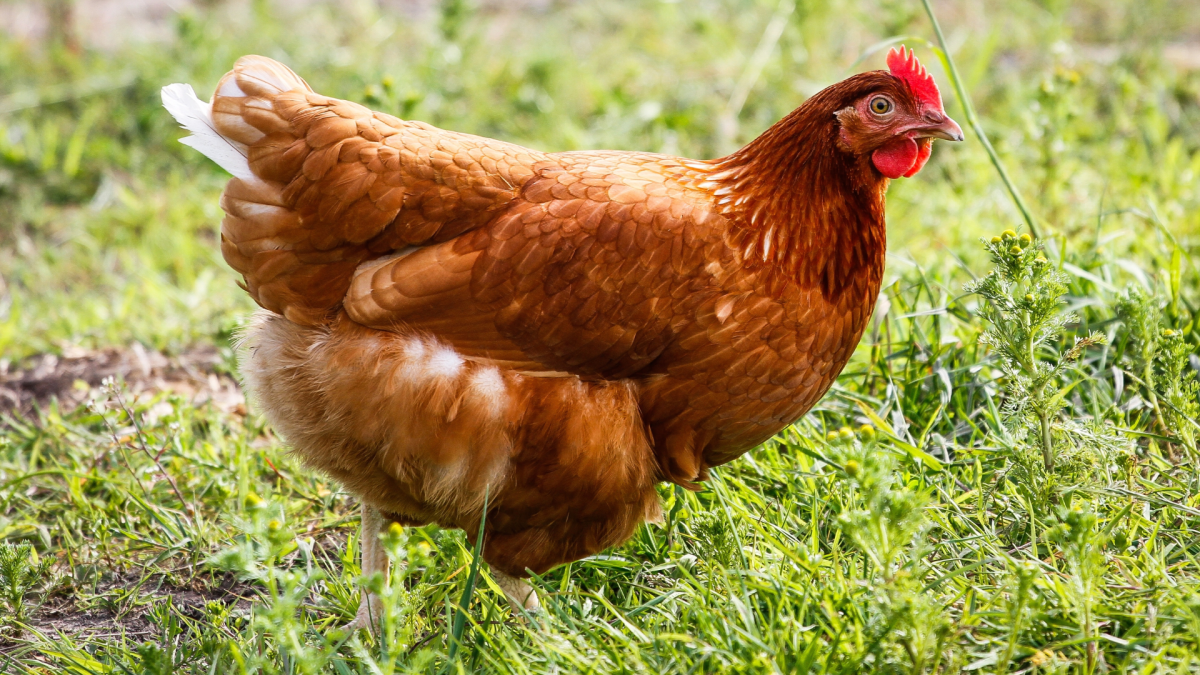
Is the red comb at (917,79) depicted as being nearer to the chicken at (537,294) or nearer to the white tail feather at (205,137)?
the chicken at (537,294)

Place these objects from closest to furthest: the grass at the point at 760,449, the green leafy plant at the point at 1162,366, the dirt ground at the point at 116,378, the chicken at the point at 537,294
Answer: the grass at the point at 760,449, the chicken at the point at 537,294, the green leafy plant at the point at 1162,366, the dirt ground at the point at 116,378

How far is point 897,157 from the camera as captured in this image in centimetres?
251

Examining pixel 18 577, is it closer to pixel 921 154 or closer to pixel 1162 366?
pixel 921 154

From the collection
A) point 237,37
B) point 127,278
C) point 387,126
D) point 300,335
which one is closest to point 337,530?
point 300,335

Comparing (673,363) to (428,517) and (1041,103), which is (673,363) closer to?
(428,517)

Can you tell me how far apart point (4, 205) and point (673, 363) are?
4.34 meters

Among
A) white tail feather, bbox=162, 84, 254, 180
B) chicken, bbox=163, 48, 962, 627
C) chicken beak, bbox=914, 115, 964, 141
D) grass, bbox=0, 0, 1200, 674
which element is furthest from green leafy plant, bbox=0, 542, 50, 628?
chicken beak, bbox=914, 115, 964, 141

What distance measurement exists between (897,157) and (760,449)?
109 cm

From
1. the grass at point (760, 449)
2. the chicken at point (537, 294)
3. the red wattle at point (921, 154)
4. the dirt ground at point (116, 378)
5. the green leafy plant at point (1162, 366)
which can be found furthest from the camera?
the dirt ground at point (116, 378)

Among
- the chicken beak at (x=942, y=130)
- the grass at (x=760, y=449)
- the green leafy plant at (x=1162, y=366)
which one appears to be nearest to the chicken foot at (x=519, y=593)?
the grass at (x=760, y=449)

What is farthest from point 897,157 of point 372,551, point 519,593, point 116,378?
point 116,378

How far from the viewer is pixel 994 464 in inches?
117

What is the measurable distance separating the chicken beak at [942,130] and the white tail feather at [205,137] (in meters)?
1.66

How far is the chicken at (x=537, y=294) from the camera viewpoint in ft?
7.91
